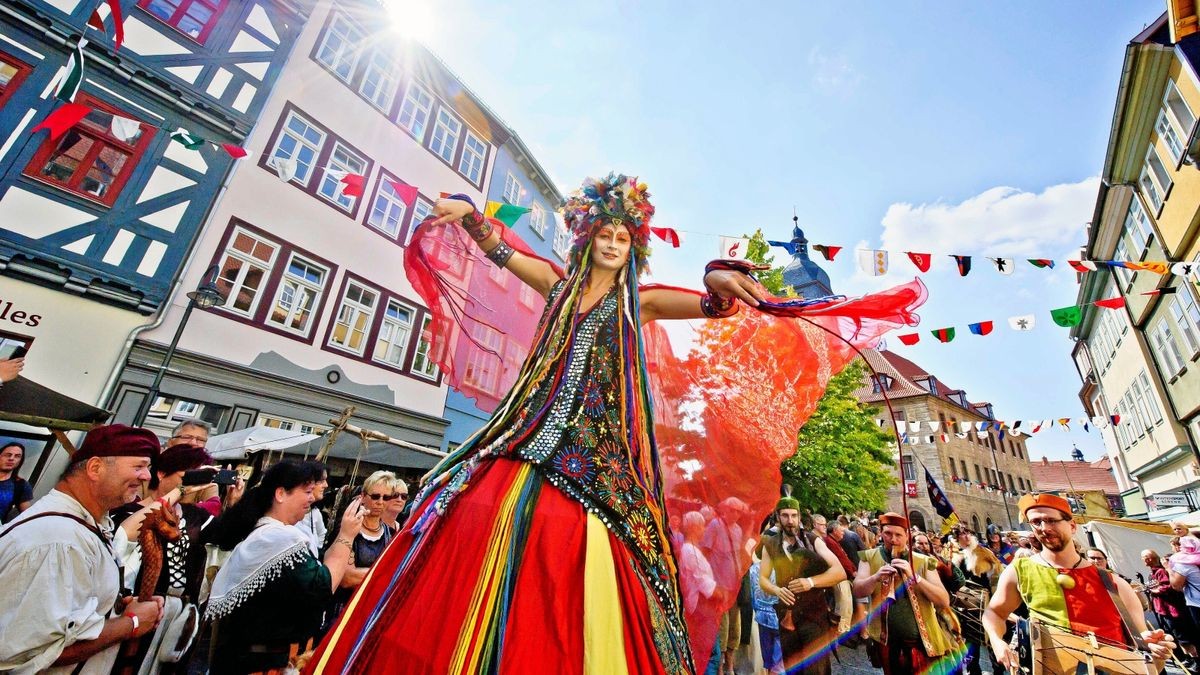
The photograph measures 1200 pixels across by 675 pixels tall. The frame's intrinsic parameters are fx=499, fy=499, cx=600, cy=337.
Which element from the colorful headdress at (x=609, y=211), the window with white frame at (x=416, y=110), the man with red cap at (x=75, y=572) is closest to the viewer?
the man with red cap at (x=75, y=572)

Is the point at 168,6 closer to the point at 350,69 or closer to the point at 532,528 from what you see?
the point at 350,69

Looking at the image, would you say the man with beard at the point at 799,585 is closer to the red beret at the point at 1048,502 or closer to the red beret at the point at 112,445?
the red beret at the point at 1048,502

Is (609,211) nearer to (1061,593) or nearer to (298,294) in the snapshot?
(1061,593)

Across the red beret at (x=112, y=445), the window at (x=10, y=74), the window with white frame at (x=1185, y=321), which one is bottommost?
the red beret at (x=112, y=445)

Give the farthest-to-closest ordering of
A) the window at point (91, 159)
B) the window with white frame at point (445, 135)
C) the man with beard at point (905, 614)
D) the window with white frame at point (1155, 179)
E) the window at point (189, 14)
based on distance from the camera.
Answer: the window with white frame at point (445, 135) → the window with white frame at point (1155, 179) → the window at point (189, 14) → the window at point (91, 159) → the man with beard at point (905, 614)

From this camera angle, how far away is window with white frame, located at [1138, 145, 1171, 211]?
41.8 feet

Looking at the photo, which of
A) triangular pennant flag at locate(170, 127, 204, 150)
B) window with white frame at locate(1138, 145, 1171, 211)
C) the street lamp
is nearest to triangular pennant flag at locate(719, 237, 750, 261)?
triangular pennant flag at locate(170, 127, 204, 150)

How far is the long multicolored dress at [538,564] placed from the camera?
3.31 feet

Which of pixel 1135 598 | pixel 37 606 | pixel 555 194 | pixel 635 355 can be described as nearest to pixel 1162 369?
pixel 1135 598

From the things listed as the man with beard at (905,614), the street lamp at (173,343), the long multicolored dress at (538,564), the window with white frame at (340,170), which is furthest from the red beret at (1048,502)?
the window with white frame at (340,170)

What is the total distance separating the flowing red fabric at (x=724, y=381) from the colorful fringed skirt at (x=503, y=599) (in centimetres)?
80

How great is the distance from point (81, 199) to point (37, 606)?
9471 mm

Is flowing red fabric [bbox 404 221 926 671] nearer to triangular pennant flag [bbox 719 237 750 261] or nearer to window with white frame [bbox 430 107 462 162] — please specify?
triangular pennant flag [bbox 719 237 750 261]

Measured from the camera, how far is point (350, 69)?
486 inches
